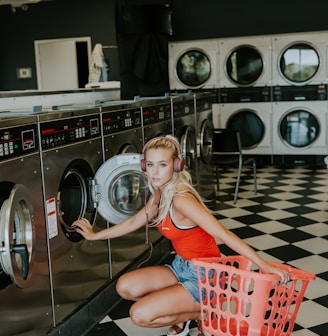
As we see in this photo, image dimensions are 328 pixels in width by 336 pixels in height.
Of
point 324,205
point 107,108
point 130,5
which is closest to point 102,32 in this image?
point 130,5

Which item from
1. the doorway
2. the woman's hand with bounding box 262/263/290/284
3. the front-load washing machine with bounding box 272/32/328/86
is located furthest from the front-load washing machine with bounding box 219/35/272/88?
the woman's hand with bounding box 262/263/290/284

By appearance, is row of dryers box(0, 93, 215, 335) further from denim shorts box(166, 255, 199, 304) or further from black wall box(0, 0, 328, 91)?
black wall box(0, 0, 328, 91)

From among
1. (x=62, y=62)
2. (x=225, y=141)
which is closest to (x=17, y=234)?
(x=225, y=141)

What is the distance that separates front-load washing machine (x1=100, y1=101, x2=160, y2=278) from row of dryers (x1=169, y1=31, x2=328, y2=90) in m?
4.31

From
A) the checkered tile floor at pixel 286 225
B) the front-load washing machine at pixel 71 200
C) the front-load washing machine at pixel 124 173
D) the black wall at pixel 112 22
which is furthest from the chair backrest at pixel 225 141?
the front-load washing machine at pixel 71 200

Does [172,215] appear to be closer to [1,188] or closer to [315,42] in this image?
[1,188]

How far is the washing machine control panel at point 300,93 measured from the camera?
722cm

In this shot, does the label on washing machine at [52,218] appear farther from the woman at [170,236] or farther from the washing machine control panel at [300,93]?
the washing machine control panel at [300,93]

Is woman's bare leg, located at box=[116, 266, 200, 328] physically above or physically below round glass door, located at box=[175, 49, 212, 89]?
below

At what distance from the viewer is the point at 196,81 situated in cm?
779

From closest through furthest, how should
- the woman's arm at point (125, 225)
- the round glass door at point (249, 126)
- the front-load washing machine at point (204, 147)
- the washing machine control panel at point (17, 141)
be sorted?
the washing machine control panel at point (17, 141) → the woman's arm at point (125, 225) → the front-load washing machine at point (204, 147) → the round glass door at point (249, 126)

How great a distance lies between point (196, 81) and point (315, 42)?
1765 mm

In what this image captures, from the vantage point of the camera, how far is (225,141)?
571cm

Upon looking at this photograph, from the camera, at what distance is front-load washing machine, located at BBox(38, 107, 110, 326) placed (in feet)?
7.96
